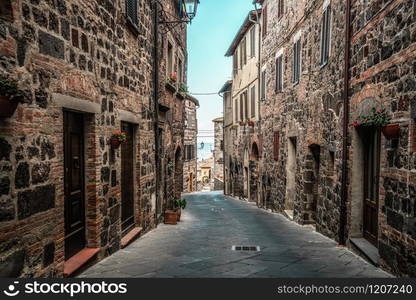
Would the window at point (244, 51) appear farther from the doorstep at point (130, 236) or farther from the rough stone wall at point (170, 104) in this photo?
the doorstep at point (130, 236)

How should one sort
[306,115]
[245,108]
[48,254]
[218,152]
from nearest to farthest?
[48,254] → [306,115] → [245,108] → [218,152]

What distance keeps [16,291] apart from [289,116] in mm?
9429

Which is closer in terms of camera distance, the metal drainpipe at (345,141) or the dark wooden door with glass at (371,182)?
the dark wooden door with glass at (371,182)

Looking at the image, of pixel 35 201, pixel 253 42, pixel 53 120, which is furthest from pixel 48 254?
pixel 253 42

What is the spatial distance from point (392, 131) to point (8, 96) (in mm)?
4240

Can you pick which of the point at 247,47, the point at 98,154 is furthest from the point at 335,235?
the point at 247,47

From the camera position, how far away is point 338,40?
24.0ft

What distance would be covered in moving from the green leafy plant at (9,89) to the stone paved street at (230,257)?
2715 millimetres

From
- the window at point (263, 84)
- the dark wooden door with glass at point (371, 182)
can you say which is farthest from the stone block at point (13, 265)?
the window at point (263, 84)

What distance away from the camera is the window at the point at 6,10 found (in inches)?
127

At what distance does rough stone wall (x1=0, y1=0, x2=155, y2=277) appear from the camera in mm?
3400

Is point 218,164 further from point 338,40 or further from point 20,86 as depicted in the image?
point 20,86

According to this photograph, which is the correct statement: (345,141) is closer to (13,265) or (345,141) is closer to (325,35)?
(325,35)

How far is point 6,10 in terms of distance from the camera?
327 centimetres
